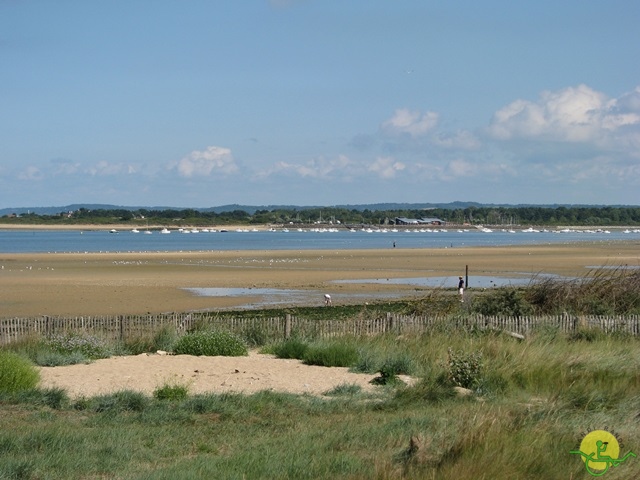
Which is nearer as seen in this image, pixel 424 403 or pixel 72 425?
pixel 72 425

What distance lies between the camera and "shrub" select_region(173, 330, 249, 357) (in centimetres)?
1812

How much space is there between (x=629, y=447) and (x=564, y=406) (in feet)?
8.99

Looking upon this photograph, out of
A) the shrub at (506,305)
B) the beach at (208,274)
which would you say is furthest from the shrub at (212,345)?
the beach at (208,274)

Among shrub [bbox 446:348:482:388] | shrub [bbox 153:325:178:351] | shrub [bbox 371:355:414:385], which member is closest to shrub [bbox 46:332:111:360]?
shrub [bbox 153:325:178:351]

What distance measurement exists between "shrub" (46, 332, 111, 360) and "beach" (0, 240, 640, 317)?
53.0ft

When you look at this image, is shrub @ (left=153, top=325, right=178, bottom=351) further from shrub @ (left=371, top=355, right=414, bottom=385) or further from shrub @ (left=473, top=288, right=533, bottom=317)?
shrub @ (left=473, top=288, right=533, bottom=317)

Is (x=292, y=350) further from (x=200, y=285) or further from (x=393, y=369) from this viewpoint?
(x=200, y=285)

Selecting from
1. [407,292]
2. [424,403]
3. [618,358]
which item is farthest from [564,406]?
[407,292]

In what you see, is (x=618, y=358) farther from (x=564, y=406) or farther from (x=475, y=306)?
(x=475, y=306)

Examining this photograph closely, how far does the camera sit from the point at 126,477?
8.59 m

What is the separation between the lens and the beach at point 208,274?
125 feet

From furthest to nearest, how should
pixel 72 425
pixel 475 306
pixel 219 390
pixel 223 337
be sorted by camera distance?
pixel 475 306 → pixel 223 337 → pixel 219 390 → pixel 72 425

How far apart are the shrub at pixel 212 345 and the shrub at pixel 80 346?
5.10ft

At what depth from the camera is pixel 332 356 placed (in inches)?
664
